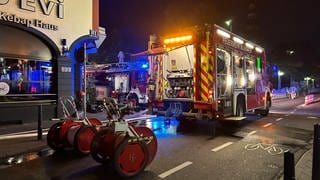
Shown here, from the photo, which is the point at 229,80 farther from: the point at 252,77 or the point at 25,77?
the point at 25,77

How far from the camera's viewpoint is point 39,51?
1338 cm

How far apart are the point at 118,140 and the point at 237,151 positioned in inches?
137

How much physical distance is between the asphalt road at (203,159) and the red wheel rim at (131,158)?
19cm

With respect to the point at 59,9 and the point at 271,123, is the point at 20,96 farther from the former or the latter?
the point at 271,123

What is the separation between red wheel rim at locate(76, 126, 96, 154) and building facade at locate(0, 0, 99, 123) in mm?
6353

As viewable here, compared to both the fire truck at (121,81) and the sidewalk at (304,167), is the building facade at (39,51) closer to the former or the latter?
the fire truck at (121,81)

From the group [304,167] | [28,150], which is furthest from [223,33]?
[28,150]

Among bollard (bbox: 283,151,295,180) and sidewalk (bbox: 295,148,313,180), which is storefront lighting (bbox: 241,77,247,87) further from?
bollard (bbox: 283,151,295,180)

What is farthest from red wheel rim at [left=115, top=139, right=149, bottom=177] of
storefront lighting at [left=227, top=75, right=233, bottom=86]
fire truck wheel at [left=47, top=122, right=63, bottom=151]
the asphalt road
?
storefront lighting at [left=227, top=75, right=233, bottom=86]

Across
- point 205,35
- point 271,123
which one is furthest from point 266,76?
point 205,35

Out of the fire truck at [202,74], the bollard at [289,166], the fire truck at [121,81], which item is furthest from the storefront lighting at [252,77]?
the bollard at [289,166]

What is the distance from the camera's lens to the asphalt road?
5.92 metres

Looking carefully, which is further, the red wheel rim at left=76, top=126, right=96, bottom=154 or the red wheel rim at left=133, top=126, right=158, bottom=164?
the red wheel rim at left=76, top=126, right=96, bottom=154

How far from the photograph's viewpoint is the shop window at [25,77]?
1241 centimetres
